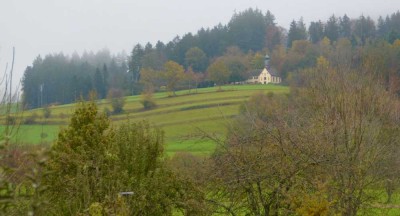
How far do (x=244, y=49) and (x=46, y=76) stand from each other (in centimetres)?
4411

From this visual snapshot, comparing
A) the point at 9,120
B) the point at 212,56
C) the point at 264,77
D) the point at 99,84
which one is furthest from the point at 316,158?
the point at 212,56

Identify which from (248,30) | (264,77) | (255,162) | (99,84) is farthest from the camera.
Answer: (248,30)

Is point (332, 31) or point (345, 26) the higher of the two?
point (345, 26)

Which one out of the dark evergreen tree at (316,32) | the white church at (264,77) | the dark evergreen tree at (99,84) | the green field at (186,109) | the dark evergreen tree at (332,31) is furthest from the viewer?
the dark evergreen tree at (316,32)

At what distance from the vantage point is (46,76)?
356 ft

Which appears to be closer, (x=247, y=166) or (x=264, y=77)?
(x=247, y=166)

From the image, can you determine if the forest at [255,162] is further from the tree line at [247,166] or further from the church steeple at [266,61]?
the church steeple at [266,61]

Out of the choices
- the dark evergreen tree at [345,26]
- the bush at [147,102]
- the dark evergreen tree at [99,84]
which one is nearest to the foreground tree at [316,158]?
the bush at [147,102]

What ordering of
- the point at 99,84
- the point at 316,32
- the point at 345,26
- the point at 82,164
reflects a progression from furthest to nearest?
the point at 345,26 → the point at 316,32 → the point at 99,84 → the point at 82,164

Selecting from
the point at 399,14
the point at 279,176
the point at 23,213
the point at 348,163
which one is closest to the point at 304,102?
the point at 348,163

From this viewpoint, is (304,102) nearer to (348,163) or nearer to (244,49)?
(348,163)

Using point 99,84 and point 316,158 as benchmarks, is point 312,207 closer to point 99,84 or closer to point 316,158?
point 316,158

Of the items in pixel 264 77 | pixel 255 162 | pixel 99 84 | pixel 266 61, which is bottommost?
pixel 255 162

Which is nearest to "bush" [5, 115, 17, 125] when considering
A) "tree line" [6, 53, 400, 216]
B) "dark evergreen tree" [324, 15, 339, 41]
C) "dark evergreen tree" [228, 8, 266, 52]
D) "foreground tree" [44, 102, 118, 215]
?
"foreground tree" [44, 102, 118, 215]
